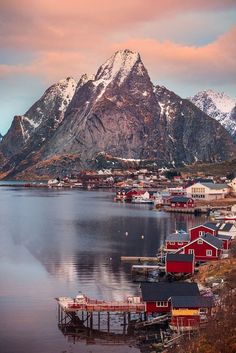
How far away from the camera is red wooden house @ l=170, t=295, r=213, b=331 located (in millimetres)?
27500

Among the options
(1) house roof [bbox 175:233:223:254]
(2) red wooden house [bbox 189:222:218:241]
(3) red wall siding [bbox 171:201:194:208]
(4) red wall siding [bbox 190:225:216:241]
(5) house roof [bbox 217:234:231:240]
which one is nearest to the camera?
(1) house roof [bbox 175:233:223:254]

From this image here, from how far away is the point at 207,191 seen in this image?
338ft

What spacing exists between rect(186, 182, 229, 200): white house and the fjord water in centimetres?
1977

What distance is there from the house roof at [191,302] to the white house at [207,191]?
73.7m

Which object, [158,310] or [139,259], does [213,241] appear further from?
[158,310]

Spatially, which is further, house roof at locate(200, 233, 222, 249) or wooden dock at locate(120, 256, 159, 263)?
wooden dock at locate(120, 256, 159, 263)

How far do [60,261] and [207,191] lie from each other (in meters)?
61.2

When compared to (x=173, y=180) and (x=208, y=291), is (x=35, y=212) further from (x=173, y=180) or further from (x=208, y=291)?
(x=173, y=180)

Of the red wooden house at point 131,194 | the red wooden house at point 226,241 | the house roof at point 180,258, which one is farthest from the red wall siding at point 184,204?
the house roof at point 180,258

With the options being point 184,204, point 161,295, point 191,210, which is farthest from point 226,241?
point 184,204

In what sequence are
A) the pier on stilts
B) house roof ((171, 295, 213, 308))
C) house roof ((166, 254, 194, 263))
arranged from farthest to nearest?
house roof ((166, 254, 194, 263)) → the pier on stilts → house roof ((171, 295, 213, 308))

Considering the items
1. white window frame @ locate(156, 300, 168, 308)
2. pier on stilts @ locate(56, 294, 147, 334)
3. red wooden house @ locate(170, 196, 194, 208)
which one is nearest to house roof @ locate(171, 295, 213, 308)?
white window frame @ locate(156, 300, 168, 308)

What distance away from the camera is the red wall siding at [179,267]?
3791cm

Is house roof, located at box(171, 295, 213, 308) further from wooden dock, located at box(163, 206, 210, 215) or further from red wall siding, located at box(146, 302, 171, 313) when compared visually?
wooden dock, located at box(163, 206, 210, 215)
